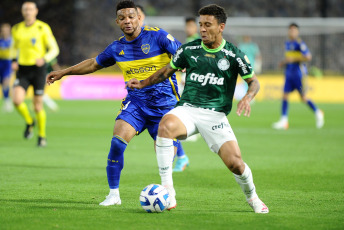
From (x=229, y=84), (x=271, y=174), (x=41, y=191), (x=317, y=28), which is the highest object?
(x=229, y=84)

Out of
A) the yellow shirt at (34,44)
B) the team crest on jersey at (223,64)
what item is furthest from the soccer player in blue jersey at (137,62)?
the yellow shirt at (34,44)

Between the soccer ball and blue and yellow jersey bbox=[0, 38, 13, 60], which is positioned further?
blue and yellow jersey bbox=[0, 38, 13, 60]

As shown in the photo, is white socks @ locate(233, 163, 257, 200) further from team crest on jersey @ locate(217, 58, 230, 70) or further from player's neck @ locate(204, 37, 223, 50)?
player's neck @ locate(204, 37, 223, 50)

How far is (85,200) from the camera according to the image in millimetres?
7332

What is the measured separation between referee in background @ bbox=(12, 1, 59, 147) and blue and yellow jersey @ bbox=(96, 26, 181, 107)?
17.2 feet

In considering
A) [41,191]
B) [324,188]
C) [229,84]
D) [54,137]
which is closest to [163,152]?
[229,84]

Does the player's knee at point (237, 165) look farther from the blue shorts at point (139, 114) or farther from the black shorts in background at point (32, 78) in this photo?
the black shorts in background at point (32, 78)

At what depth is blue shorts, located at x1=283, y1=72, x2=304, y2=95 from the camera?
1694cm

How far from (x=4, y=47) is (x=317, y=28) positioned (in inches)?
586

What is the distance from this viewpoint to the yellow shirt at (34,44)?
1275 cm

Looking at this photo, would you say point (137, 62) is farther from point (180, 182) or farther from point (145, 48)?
point (180, 182)

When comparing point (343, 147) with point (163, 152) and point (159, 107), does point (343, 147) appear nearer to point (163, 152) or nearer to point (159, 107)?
point (159, 107)

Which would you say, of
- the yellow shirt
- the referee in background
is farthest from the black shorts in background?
the yellow shirt

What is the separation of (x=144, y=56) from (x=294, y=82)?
33.2ft
